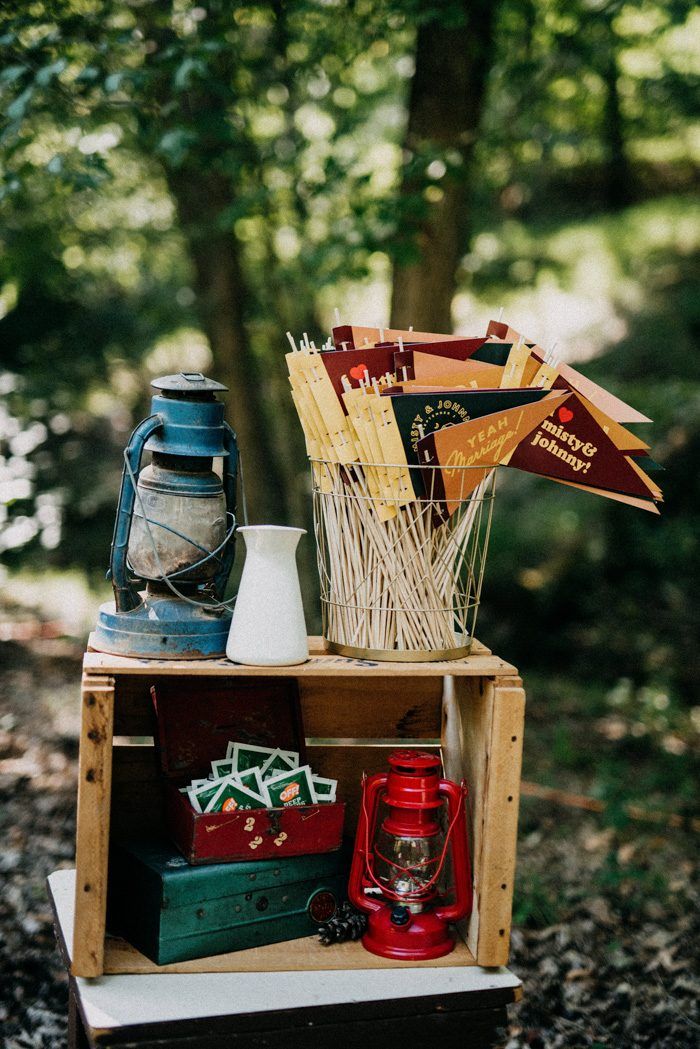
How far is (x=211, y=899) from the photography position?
1.87 meters

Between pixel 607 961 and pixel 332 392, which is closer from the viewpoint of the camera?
pixel 332 392

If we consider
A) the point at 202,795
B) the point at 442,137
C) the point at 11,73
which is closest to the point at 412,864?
the point at 202,795

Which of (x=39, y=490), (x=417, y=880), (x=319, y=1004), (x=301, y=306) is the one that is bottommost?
(x=319, y=1004)

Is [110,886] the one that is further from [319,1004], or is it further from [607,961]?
[607,961]

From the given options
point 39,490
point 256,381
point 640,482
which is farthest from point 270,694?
point 256,381

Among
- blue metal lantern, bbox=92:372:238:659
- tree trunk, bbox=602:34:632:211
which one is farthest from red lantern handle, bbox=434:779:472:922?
tree trunk, bbox=602:34:632:211

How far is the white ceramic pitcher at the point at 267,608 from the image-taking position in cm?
181

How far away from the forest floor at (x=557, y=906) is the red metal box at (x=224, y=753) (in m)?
0.54

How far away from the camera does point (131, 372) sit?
5.86 m

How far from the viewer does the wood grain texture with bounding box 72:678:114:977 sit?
171 centimetres

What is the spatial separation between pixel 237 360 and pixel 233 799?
3.53 m

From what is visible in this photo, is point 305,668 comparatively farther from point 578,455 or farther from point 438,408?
point 578,455

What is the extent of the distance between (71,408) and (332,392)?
361 centimetres

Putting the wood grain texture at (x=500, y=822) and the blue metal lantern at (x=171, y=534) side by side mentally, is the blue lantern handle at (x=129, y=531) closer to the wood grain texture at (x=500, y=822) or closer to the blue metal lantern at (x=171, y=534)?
the blue metal lantern at (x=171, y=534)
